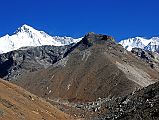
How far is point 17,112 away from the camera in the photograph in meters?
84.2

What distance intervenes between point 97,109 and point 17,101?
59.0 metres

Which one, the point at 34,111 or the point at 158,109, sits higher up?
the point at 34,111

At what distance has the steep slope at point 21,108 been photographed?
→ 3192 inches

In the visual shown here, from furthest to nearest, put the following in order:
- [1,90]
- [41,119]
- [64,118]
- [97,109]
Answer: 1. [97,109]
2. [64,118]
3. [1,90]
4. [41,119]

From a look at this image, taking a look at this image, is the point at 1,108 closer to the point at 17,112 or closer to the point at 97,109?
the point at 17,112

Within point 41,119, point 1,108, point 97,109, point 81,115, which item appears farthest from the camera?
point 97,109

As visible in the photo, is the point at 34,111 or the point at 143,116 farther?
the point at 34,111

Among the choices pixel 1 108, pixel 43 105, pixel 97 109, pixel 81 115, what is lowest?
pixel 1 108

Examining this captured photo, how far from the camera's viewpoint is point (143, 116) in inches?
2477

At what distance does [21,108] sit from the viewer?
88.9 metres

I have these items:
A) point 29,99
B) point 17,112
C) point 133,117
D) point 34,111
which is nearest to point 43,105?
point 29,99

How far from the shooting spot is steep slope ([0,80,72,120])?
266 ft

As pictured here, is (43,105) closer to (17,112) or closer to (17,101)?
(17,101)

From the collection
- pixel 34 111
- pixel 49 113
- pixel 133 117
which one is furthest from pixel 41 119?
pixel 133 117
